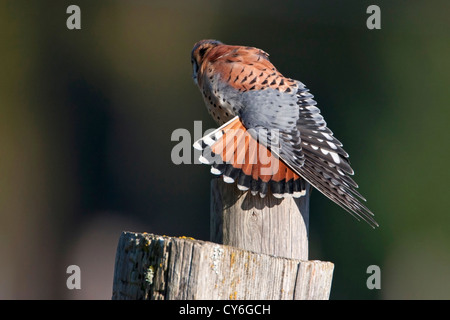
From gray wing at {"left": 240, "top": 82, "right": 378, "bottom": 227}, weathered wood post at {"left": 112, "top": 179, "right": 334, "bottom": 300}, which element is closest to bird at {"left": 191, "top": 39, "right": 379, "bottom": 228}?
gray wing at {"left": 240, "top": 82, "right": 378, "bottom": 227}

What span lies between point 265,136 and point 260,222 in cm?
46

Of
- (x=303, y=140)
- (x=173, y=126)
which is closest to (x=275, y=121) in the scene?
Result: (x=303, y=140)

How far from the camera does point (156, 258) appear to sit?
2.00 metres

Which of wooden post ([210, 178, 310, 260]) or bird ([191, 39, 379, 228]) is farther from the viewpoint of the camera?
bird ([191, 39, 379, 228])

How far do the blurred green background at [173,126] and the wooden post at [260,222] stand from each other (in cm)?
435

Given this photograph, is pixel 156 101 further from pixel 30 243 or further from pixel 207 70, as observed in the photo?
pixel 207 70

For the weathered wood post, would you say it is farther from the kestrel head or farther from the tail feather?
the kestrel head

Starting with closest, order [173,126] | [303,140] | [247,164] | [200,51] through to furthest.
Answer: [247,164] < [303,140] < [200,51] < [173,126]

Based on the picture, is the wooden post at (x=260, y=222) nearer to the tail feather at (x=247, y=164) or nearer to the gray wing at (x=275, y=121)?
the tail feather at (x=247, y=164)

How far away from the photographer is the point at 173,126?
7.66 m

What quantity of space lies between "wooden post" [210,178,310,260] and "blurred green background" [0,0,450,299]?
14.3 feet

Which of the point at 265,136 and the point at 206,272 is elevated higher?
the point at 265,136

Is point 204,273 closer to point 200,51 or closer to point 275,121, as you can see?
point 275,121

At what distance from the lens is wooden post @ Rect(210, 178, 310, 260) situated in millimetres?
2396
